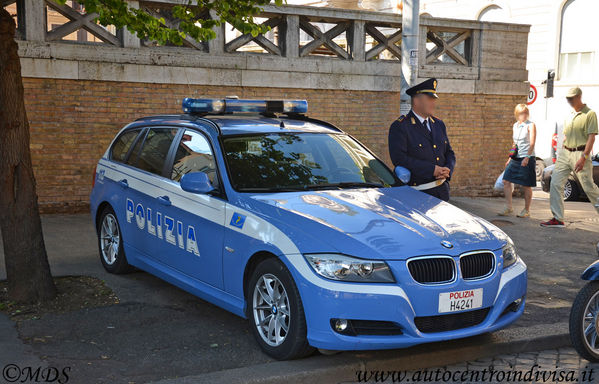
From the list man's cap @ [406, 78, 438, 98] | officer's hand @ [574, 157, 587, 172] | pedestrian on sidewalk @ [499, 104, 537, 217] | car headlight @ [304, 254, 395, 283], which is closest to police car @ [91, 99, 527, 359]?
car headlight @ [304, 254, 395, 283]

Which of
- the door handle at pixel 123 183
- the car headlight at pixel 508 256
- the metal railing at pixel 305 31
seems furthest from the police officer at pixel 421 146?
the metal railing at pixel 305 31

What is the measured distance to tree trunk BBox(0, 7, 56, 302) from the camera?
5.88 metres

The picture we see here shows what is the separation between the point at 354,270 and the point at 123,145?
12.2 ft

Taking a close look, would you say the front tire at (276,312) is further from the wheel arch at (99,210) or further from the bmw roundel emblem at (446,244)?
the wheel arch at (99,210)

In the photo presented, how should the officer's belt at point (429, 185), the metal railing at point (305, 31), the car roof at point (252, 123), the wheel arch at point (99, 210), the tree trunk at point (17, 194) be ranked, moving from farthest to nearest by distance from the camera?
the metal railing at point (305, 31)
the wheel arch at point (99, 210)
the officer's belt at point (429, 185)
the car roof at point (252, 123)
the tree trunk at point (17, 194)

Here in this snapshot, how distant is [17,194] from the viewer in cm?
601

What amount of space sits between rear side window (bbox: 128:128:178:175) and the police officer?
226 cm

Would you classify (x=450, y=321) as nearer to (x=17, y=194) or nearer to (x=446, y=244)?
(x=446, y=244)

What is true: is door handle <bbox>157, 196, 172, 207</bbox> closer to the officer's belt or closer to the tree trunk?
the tree trunk

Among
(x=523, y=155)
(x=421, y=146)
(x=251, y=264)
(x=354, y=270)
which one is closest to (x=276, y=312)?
(x=251, y=264)

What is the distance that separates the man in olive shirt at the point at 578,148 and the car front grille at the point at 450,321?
6351 mm

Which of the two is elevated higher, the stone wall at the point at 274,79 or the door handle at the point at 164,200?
the stone wall at the point at 274,79

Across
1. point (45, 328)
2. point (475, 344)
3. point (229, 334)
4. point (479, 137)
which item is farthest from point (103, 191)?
point (479, 137)

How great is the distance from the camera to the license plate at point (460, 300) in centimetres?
454
